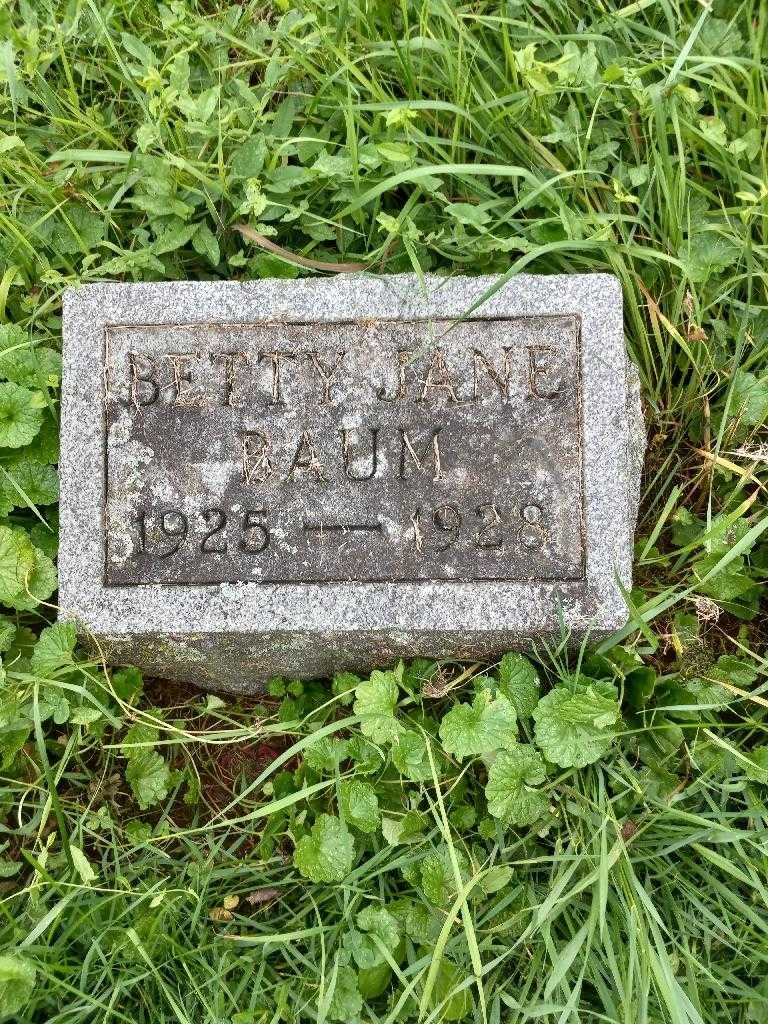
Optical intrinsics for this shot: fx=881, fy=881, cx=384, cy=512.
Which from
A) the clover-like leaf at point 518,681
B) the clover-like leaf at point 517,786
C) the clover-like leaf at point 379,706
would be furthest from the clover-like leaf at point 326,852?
the clover-like leaf at point 518,681

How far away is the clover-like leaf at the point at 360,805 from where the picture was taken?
195 centimetres

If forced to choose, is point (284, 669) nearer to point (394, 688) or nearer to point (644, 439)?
point (394, 688)

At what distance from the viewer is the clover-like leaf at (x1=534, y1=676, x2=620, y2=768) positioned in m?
1.88

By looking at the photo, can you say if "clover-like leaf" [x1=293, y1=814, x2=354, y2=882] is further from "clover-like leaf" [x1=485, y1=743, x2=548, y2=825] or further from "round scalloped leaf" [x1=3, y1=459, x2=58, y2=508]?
"round scalloped leaf" [x1=3, y1=459, x2=58, y2=508]

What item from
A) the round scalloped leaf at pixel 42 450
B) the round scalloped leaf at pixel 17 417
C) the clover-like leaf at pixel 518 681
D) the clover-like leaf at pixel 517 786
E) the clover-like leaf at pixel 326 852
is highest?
the round scalloped leaf at pixel 17 417

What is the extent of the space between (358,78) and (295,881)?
195cm

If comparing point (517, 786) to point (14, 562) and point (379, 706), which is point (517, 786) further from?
point (14, 562)

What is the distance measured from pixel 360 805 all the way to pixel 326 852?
12 centimetres

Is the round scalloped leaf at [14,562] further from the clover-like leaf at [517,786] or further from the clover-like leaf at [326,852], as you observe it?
the clover-like leaf at [517,786]

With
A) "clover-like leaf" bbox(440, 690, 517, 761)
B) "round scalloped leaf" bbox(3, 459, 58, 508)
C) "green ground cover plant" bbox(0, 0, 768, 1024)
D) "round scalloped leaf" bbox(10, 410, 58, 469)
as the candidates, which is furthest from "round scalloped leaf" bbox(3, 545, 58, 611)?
"clover-like leaf" bbox(440, 690, 517, 761)

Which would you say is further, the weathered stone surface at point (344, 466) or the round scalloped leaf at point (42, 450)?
the round scalloped leaf at point (42, 450)

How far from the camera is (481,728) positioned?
188 cm

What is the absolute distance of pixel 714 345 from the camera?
2252 millimetres

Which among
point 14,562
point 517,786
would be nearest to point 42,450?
point 14,562
